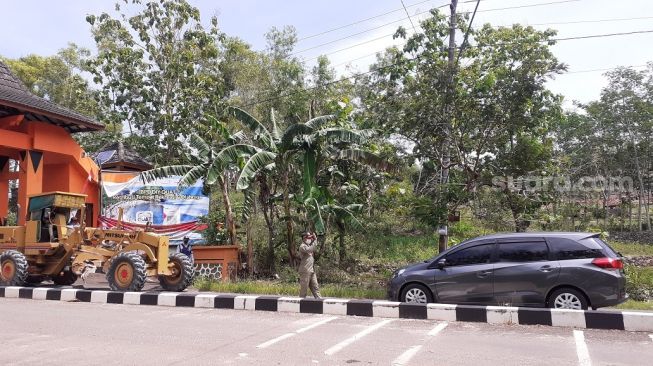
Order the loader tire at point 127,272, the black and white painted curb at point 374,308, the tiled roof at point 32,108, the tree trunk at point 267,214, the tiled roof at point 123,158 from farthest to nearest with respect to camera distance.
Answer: the tiled roof at point 123,158 < the tiled roof at point 32,108 < the tree trunk at point 267,214 < the loader tire at point 127,272 < the black and white painted curb at point 374,308

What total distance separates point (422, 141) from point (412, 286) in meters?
5.18

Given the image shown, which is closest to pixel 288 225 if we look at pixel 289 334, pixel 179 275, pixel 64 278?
pixel 179 275

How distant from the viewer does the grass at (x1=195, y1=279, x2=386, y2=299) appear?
11.8 m

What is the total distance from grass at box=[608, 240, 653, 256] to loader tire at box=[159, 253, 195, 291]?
1714cm

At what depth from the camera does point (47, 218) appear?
13.3 m

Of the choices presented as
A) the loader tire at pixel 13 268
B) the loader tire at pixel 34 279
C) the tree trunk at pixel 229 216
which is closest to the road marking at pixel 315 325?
the tree trunk at pixel 229 216

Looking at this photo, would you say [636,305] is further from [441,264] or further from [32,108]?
[32,108]

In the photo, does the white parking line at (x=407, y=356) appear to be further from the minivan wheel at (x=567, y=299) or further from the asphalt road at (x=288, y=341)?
the minivan wheel at (x=567, y=299)

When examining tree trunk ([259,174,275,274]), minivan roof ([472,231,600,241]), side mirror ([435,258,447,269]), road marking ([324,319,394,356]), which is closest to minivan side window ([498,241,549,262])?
minivan roof ([472,231,600,241])

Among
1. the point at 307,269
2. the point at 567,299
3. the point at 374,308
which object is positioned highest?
the point at 307,269

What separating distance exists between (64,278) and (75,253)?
147 centimetres

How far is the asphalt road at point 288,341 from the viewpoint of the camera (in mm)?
6066

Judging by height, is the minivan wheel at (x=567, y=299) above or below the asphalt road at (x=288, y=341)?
above

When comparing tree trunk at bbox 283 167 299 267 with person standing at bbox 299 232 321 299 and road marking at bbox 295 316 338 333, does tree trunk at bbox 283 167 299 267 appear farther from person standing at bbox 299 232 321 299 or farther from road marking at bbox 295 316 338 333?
road marking at bbox 295 316 338 333
